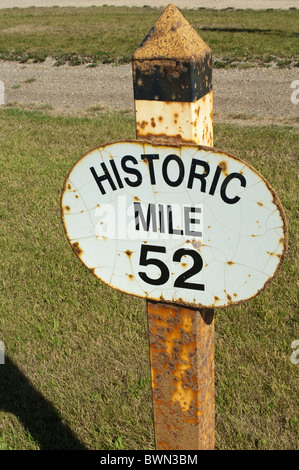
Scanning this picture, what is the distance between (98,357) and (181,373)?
1.83 m

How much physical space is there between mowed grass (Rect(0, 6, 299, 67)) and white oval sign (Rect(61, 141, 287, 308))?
1118 cm

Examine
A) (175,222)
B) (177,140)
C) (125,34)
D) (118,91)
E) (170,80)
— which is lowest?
(175,222)

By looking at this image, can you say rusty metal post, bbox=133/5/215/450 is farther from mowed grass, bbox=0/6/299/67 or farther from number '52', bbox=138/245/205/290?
mowed grass, bbox=0/6/299/67

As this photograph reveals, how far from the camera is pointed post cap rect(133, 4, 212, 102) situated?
4.35ft

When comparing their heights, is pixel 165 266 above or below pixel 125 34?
below

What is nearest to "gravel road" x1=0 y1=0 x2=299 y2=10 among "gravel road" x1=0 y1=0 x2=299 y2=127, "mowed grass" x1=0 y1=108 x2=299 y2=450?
"gravel road" x1=0 y1=0 x2=299 y2=127

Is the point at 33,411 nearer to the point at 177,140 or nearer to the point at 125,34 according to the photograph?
the point at 177,140

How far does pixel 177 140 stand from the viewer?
1.38 metres

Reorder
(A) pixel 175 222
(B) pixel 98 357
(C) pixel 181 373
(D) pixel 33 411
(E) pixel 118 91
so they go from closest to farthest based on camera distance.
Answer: (A) pixel 175 222
(C) pixel 181 373
(D) pixel 33 411
(B) pixel 98 357
(E) pixel 118 91

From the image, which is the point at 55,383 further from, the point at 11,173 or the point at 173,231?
the point at 11,173

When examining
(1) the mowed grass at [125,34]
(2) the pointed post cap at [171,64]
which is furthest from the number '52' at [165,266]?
(1) the mowed grass at [125,34]

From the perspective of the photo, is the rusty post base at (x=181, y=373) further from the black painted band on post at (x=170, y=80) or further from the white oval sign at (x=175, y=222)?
the black painted band on post at (x=170, y=80)

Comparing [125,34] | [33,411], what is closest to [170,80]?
[33,411]

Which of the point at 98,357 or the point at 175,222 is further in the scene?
the point at 98,357
